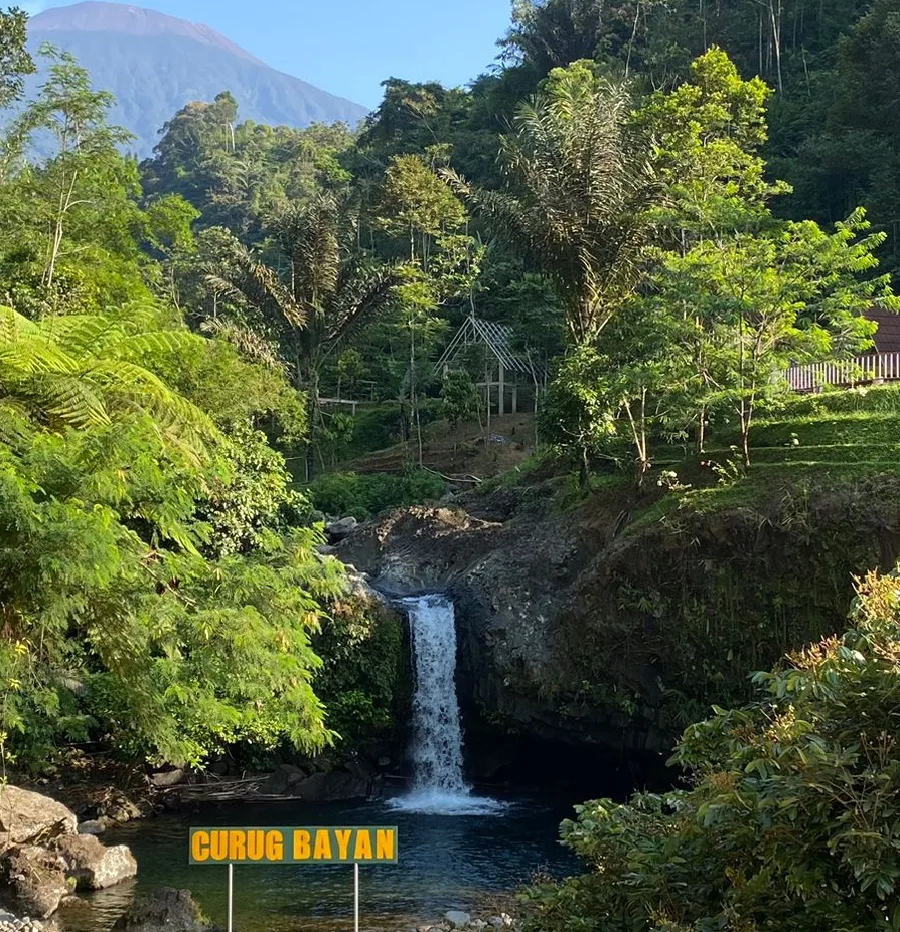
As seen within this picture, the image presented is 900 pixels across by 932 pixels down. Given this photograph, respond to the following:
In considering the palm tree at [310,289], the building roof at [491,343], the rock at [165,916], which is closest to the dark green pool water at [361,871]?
the rock at [165,916]

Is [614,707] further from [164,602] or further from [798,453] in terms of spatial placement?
[164,602]

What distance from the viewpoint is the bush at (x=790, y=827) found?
3.30 m

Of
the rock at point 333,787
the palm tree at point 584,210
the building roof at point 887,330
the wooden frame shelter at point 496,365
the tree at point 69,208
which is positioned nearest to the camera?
the rock at point 333,787

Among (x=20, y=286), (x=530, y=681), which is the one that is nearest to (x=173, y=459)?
(x=530, y=681)

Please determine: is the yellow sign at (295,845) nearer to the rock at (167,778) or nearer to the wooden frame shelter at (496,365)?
the rock at (167,778)

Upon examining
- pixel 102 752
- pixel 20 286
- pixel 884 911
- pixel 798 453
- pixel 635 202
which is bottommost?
pixel 102 752

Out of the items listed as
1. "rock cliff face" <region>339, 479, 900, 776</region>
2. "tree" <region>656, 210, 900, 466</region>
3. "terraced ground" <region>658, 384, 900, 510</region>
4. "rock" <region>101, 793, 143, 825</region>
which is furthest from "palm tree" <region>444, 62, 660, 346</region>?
"rock" <region>101, 793, 143, 825</region>

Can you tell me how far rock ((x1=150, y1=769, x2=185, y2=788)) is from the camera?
15.5 m

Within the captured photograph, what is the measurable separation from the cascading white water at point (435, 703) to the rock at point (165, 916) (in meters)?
7.00

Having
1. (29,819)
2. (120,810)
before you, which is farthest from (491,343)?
(29,819)

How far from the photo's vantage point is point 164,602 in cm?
805

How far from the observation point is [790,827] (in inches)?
138

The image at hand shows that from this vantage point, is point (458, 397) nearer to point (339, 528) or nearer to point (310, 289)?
point (310, 289)

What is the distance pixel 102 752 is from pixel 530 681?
657 cm
